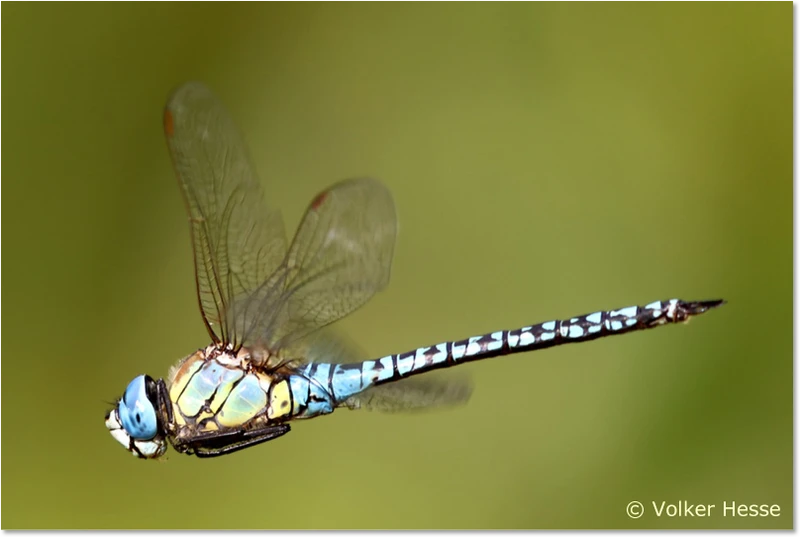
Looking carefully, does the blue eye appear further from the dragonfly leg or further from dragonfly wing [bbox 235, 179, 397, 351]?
dragonfly wing [bbox 235, 179, 397, 351]

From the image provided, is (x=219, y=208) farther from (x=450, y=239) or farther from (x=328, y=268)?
(x=450, y=239)

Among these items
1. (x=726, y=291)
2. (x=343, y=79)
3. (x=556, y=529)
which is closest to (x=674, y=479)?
(x=556, y=529)

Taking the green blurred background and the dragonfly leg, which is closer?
the dragonfly leg

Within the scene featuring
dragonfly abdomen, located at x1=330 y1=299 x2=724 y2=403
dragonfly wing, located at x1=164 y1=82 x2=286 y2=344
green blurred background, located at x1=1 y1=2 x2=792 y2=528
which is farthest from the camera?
green blurred background, located at x1=1 y1=2 x2=792 y2=528

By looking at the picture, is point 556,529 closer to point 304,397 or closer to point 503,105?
point 304,397

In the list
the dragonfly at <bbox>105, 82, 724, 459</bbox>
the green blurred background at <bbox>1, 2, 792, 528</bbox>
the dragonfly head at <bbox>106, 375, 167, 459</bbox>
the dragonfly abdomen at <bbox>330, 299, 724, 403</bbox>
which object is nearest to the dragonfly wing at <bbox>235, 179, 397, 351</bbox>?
the dragonfly at <bbox>105, 82, 724, 459</bbox>

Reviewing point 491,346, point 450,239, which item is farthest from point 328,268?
point 450,239

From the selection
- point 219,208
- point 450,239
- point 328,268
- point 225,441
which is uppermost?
point 450,239
